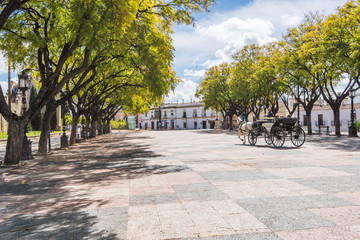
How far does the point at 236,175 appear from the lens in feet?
22.5

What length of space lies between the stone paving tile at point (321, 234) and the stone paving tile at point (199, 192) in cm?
162

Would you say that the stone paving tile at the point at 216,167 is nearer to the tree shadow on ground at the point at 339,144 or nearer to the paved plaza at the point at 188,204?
the paved plaza at the point at 188,204

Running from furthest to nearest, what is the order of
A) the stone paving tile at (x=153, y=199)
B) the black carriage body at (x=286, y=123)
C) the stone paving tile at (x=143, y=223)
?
the black carriage body at (x=286, y=123) < the stone paving tile at (x=153, y=199) < the stone paving tile at (x=143, y=223)

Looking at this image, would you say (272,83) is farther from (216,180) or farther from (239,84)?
(216,180)

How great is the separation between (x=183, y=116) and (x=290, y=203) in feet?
286

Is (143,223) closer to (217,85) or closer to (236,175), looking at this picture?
(236,175)

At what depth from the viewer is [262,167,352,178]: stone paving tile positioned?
6.59 metres

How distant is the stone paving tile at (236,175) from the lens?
253 inches

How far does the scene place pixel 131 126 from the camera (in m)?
78.1

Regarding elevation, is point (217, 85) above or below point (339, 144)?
above

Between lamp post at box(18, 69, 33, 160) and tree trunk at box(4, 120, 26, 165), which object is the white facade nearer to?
lamp post at box(18, 69, 33, 160)

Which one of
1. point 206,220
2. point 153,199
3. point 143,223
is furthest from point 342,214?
point 153,199

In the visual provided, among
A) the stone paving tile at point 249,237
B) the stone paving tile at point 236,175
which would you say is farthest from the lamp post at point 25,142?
the stone paving tile at point 249,237

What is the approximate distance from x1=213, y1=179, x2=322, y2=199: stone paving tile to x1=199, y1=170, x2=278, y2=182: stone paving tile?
0.34 m
